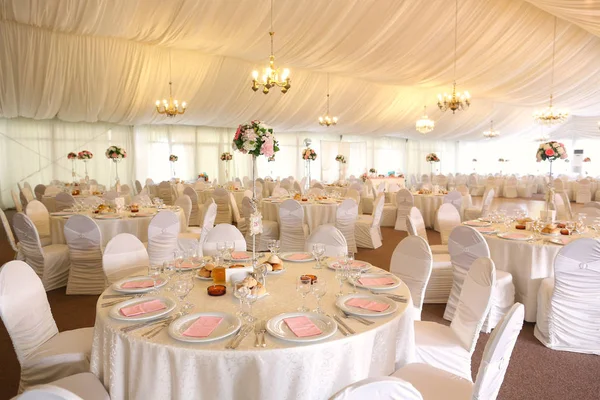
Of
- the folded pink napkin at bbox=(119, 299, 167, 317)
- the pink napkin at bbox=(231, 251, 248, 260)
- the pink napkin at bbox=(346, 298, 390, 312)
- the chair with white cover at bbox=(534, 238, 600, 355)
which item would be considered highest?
the pink napkin at bbox=(231, 251, 248, 260)

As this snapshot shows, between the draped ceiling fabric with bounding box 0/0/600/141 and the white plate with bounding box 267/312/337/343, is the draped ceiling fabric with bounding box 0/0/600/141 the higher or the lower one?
the higher one

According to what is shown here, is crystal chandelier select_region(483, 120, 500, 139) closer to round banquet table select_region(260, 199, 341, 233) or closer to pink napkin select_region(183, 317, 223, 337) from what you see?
round banquet table select_region(260, 199, 341, 233)

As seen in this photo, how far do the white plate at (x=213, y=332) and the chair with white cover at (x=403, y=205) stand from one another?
7580mm

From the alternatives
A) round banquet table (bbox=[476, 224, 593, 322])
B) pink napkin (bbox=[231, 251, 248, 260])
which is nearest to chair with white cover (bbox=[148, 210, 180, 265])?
pink napkin (bbox=[231, 251, 248, 260])

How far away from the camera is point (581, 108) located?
18.4 meters

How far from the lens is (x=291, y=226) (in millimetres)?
6625

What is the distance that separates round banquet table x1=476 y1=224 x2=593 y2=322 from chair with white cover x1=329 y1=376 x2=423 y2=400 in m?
3.31

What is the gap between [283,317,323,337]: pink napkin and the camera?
78.2 inches

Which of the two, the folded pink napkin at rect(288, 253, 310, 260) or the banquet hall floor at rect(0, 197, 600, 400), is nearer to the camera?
the banquet hall floor at rect(0, 197, 600, 400)

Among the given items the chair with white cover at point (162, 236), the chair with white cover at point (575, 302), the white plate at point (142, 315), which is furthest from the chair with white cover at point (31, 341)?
the chair with white cover at point (575, 302)

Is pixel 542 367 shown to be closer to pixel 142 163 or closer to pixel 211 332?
pixel 211 332

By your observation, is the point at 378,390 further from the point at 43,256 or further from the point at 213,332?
the point at 43,256

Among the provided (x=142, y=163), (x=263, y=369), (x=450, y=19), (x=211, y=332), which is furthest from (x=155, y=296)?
(x=142, y=163)

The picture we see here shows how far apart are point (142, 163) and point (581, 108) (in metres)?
18.7
